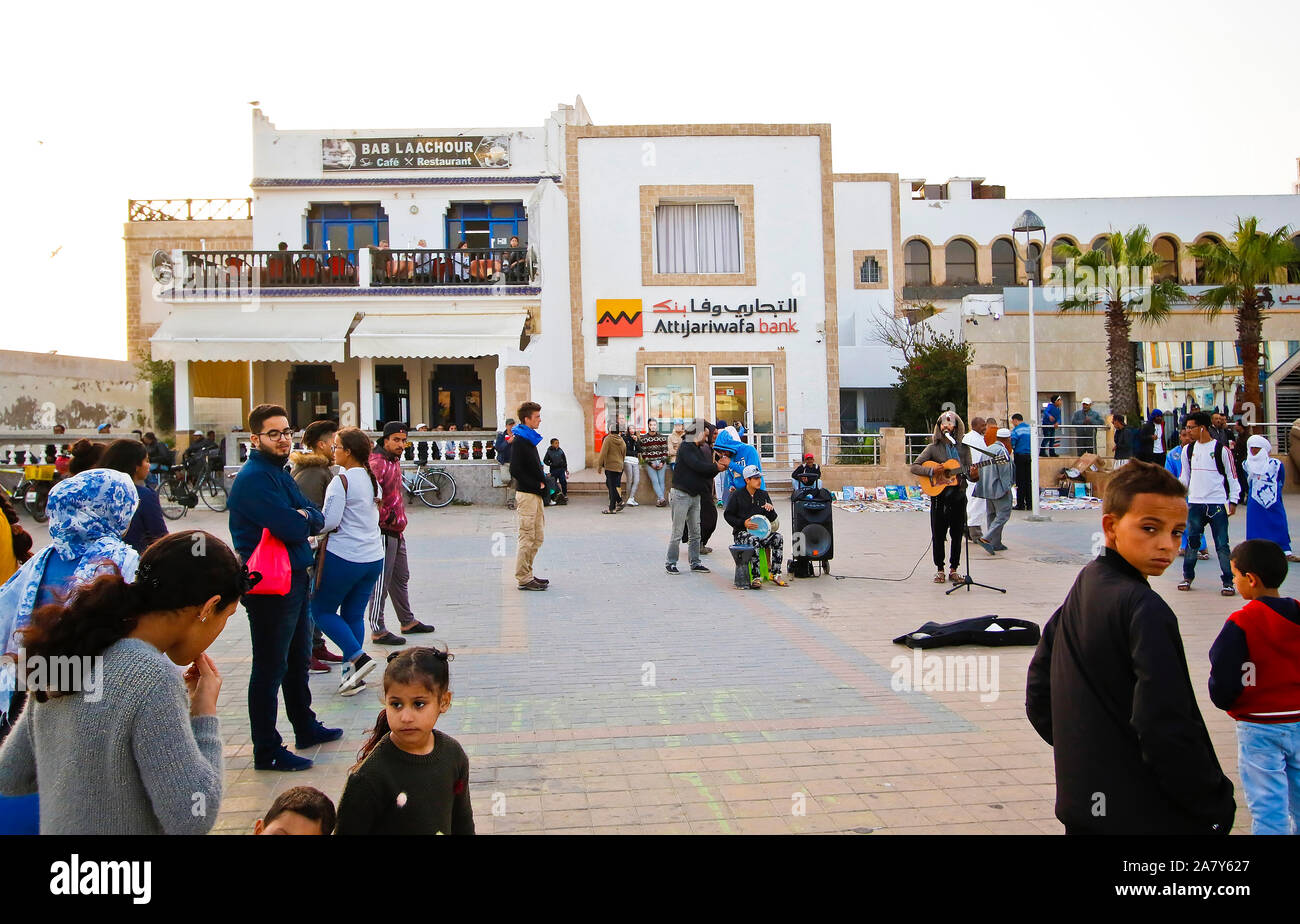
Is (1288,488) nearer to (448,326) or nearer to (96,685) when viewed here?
(448,326)

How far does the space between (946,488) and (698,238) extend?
17290mm

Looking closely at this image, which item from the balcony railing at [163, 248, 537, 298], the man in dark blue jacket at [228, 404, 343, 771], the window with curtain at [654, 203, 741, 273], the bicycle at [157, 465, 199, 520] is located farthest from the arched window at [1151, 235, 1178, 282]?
the man in dark blue jacket at [228, 404, 343, 771]

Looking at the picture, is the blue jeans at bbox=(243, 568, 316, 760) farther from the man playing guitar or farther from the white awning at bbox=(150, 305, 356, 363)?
the white awning at bbox=(150, 305, 356, 363)

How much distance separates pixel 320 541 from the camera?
20.9ft

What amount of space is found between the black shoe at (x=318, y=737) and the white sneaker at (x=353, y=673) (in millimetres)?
994

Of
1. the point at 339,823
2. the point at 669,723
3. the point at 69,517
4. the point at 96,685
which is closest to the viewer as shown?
the point at 96,685

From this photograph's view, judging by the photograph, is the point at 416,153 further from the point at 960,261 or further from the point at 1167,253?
the point at 1167,253

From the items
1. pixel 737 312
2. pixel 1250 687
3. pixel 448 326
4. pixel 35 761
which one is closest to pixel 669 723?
pixel 1250 687

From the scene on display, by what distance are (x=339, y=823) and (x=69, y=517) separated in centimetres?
163

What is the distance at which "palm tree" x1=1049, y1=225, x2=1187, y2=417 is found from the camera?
23078mm

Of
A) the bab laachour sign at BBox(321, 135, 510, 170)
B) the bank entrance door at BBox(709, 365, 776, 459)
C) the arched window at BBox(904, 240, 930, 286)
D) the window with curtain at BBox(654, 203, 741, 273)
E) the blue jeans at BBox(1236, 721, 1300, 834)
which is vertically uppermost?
the bab laachour sign at BBox(321, 135, 510, 170)

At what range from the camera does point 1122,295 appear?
24688mm

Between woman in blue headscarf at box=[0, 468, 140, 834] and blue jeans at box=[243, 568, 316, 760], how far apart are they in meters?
1.29

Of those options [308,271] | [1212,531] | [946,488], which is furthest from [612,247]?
[1212,531]
